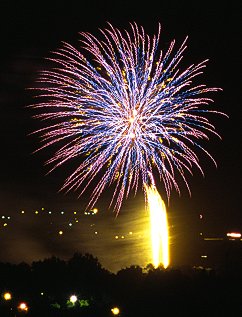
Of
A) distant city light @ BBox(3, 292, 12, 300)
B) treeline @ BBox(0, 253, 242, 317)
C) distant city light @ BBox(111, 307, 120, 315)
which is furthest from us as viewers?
distant city light @ BBox(3, 292, 12, 300)

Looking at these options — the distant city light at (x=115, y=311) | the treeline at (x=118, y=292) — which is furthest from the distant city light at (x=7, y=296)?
the distant city light at (x=115, y=311)

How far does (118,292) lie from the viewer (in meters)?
24.3

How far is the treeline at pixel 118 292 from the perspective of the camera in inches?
814

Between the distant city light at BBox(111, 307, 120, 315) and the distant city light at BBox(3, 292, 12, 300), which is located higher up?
the distant city light at BBox(3, 292, 12, 300)

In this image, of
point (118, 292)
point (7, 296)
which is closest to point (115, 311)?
point (118, 292)

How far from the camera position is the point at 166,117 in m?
16.2

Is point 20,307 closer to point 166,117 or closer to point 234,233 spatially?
point 166,117

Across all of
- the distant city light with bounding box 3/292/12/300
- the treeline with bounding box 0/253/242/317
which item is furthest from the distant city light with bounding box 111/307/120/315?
the distant city light with bounding box 3/292/12/300

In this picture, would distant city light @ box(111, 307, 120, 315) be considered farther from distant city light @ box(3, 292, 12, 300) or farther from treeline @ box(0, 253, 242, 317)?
distant city light @ box(3, 292, 12, 300)

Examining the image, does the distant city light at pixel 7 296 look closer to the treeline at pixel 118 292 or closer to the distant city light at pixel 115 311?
the treeline at pixel 118 292

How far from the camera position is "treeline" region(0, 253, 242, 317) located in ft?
67.9

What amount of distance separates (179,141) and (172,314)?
29.0ft

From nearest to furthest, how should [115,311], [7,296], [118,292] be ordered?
[115,311] < [7,296] < [118,292]

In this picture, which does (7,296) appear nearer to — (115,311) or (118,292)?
(118,292)
